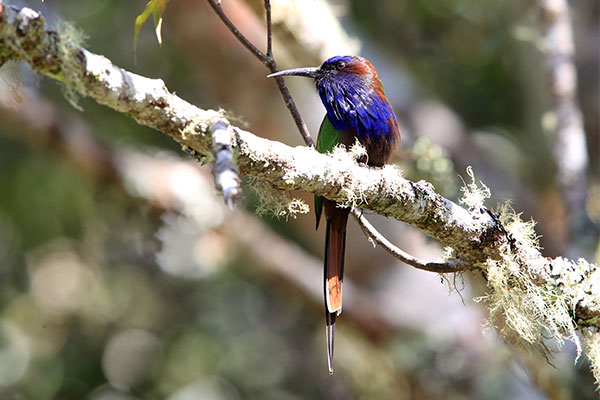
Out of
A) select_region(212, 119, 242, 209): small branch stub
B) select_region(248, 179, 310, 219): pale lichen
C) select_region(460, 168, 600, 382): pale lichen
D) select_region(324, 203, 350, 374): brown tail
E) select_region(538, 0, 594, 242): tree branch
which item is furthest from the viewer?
select_region(538, 0, 594, 242): tree branch

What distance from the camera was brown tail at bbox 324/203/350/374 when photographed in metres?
2.60

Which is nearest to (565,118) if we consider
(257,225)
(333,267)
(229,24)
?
(333,267)

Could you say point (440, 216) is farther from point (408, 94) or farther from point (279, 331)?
point (279, 331)

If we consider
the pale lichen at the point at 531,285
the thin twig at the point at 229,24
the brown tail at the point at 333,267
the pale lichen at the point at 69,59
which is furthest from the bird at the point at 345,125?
the pale lichen at the point at 69,59

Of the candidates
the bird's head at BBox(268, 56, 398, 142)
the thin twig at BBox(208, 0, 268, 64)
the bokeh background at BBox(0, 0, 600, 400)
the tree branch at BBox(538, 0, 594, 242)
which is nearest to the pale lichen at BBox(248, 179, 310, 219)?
the thin twig at BBox(208, 0, 268, 64)

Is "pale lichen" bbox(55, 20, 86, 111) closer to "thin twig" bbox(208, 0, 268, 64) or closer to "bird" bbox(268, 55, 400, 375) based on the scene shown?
"thin twig" bbox(208, 0, 268, 64)

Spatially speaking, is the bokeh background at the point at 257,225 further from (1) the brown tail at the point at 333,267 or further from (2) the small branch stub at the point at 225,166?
(2) the small branch stub at the point at 225,166

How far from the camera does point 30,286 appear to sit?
641cm

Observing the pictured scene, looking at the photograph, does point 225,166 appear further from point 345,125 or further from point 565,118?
point 565,118

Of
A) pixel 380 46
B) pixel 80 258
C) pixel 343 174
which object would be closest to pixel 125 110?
pixel 343 174

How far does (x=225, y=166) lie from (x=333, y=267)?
1.33m

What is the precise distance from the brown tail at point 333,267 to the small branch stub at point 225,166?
1060mm

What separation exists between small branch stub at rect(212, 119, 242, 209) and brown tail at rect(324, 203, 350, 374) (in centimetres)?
106

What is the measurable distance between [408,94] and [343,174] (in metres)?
2.98
